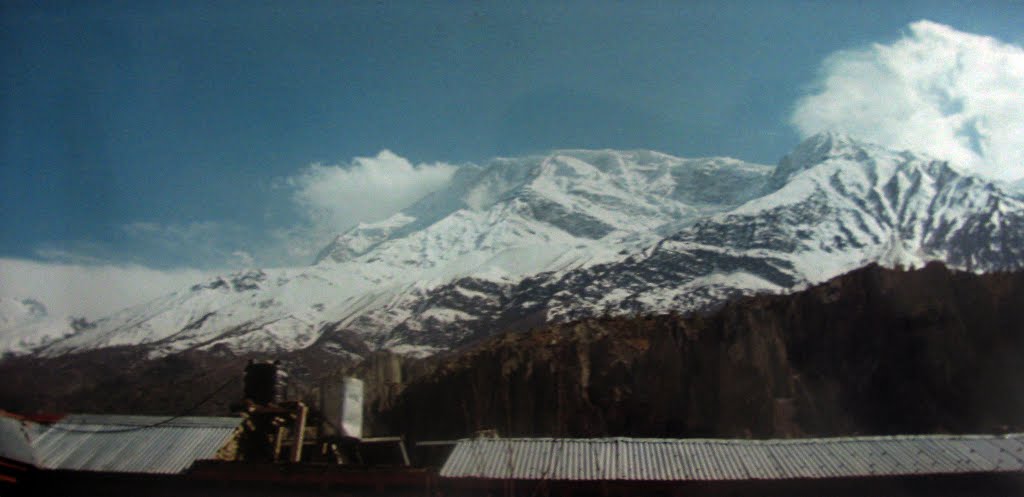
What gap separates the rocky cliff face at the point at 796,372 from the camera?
47.6m

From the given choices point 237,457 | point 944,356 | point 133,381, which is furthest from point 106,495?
point 133,381

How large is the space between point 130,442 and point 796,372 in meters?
38.2

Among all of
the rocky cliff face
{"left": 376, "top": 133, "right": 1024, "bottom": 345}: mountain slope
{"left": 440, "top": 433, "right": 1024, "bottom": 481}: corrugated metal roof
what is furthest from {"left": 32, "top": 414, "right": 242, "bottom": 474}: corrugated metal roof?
{"left": 376, "top": 133, "right": 1024, "bottom": 345}: mountain slope

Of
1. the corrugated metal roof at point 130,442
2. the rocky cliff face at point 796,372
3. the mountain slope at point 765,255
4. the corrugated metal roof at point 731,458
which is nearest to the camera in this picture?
the corrugated metal roof at point 731,458

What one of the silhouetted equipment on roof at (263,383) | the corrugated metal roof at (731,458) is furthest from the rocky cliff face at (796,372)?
the corrugated metal roof at (731,458)

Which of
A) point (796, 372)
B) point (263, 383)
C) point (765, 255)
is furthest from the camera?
point (765, 255)

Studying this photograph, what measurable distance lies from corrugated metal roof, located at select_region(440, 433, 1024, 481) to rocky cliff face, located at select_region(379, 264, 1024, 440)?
2049cm

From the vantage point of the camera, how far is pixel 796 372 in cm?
5219

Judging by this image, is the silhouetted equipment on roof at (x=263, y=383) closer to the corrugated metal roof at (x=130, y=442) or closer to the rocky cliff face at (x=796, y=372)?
the corrugated metal roof at (x=130, y=442)

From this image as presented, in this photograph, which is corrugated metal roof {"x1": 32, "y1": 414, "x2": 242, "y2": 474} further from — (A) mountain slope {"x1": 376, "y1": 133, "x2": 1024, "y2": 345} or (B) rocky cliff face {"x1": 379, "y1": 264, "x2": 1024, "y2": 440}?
(A) mountain slope {"x1": 376, "y1": 133, "x2": 1024, "y2": 345}

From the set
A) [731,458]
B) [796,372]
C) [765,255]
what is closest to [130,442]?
[731,458]

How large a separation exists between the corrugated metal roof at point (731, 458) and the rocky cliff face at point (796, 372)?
20487 mm

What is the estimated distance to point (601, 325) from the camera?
221 ft

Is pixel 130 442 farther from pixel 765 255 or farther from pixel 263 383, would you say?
pixel 765 255
